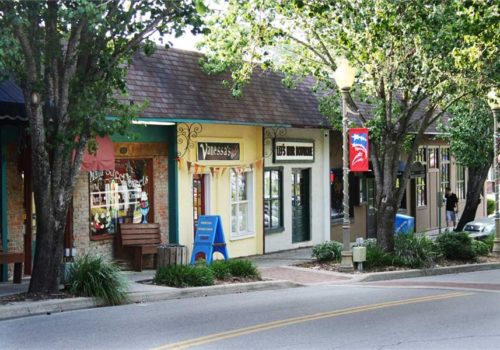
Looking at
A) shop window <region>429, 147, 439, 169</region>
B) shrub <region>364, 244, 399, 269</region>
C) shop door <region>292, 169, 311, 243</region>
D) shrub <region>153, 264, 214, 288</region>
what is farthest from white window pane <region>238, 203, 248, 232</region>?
shop window <region>429, 147, 439, 169</region>

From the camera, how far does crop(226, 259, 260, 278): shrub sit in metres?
14.4

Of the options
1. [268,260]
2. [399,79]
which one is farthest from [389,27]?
[268,260]

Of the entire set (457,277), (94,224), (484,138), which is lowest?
(457,277)

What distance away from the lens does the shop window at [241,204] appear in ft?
62.4

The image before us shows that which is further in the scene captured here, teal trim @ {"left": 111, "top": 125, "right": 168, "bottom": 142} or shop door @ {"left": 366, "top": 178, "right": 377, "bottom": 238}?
shop door @ {"left": 366, "top": 178, "right": 377, "bottom": 238}

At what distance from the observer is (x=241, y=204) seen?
63.7 ft

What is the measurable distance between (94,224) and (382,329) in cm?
803

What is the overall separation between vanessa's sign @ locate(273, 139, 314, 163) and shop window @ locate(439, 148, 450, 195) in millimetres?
10663

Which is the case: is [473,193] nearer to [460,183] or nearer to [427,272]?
[460,183]

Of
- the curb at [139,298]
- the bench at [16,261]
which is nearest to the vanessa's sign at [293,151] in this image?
the curb at [139,298]

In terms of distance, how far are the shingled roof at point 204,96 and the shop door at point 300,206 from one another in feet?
6.02

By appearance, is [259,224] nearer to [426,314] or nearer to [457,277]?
[457,277]

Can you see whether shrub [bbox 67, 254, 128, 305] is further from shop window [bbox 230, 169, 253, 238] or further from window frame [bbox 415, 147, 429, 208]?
window frame [bbox 415, 147, 429, 208]

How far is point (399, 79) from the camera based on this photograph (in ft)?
54.0
